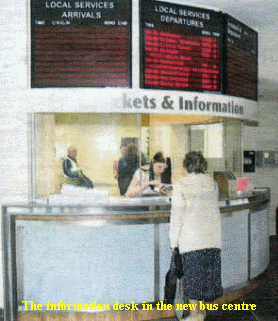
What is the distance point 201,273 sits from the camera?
3250 mm

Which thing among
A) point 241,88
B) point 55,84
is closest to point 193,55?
point 241,88

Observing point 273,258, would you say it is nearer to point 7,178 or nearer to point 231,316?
point 231,316

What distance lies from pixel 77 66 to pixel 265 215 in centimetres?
264

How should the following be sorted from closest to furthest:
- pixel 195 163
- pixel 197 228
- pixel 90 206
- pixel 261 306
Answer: pixel 197 228 → pixel 195 163 → pixel 90 206 → pixel 261 306

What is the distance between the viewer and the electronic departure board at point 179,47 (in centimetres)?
385

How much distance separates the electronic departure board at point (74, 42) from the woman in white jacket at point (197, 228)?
1.12 metres

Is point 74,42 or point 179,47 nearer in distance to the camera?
point 74,42

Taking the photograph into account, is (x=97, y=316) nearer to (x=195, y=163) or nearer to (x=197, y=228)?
(x=197, y=228)

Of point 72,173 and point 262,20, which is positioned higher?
point 262,20

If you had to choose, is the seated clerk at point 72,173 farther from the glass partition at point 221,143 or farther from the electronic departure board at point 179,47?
the glass partition at point 221,143

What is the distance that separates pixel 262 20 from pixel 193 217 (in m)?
2.54

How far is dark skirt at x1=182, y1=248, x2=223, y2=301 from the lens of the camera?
322 centimetres

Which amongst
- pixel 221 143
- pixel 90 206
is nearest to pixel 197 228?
pixel 90 206

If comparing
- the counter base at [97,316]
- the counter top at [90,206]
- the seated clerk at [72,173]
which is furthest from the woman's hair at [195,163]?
the seated clerk at [72,173]
